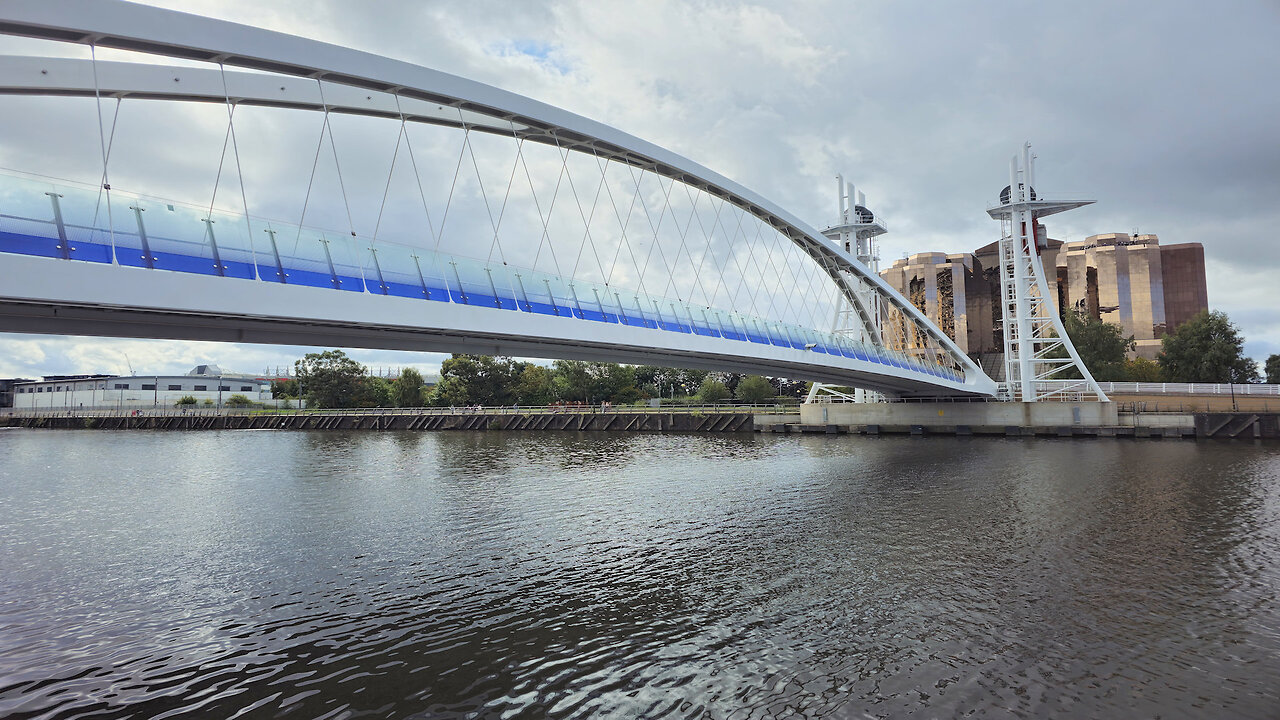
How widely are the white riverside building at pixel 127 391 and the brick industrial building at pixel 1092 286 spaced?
95003 millimetres

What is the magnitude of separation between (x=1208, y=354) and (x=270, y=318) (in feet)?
210

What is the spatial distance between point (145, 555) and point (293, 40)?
33.8 ft

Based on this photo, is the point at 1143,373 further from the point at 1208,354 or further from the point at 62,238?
the point at 62,238

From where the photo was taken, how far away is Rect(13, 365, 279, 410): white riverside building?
92188 millimetres

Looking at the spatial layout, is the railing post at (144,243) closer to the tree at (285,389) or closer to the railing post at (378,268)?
the railing post at (378,268)

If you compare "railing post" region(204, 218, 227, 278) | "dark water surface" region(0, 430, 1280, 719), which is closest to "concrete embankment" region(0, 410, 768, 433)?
"dark water surface" region(0, 430, 1280, 719)

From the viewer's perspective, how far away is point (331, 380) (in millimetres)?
84500

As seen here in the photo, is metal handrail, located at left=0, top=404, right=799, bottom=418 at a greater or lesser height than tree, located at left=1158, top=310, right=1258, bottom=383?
lesser

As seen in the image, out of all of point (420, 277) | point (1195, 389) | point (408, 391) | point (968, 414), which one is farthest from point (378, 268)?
point (408, 391)

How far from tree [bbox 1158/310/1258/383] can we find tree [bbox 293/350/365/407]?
86973 mm

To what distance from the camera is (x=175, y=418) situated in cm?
7675

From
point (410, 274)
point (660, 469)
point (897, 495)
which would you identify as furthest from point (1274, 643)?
point (660, 469)

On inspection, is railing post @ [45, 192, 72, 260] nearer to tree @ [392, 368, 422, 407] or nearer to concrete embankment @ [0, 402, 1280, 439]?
concrete embankment @ [0, 402, 1280, 439]

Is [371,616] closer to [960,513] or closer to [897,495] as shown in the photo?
[960,513]
